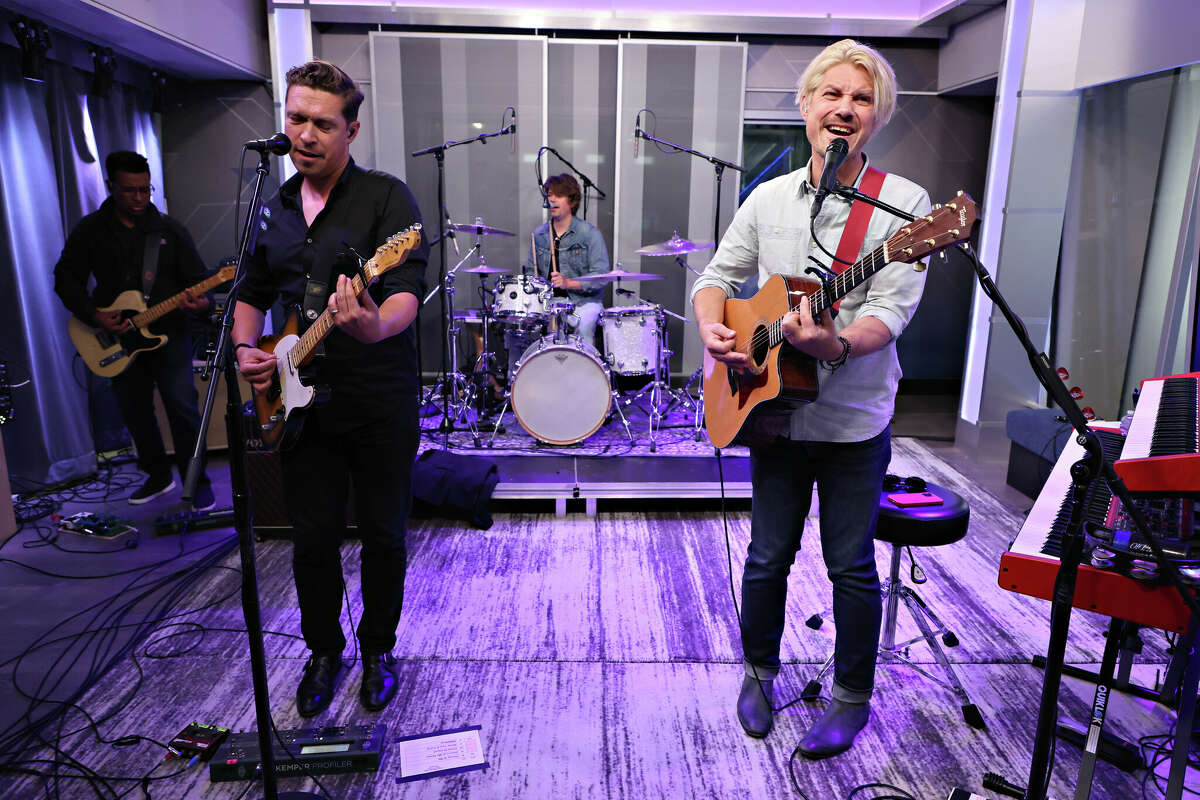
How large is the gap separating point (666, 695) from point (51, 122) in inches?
181

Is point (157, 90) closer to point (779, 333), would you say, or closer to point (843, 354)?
point (779, 333)

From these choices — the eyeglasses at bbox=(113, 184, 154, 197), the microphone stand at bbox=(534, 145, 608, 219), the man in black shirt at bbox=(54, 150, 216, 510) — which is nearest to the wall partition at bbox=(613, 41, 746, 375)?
the microphone stand at bbox=(534, 145, 608, 219)

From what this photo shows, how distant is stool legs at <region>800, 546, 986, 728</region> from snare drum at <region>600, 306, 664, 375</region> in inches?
100

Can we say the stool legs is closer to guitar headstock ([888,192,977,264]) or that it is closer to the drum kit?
guitar headstock ([888,192,977,264])

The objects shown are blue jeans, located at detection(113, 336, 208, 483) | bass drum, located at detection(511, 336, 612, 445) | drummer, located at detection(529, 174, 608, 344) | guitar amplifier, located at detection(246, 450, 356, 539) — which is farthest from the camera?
drummer, located at detection(529, 174, 608, 344)

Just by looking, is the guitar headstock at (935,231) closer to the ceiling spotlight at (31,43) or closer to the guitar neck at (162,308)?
the guitar neck at (162,308)

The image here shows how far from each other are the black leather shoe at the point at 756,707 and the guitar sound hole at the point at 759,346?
1.01 metres

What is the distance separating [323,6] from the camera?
18.0 ft

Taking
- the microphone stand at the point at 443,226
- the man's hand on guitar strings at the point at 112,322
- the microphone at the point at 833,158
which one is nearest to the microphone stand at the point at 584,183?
the microphone stand at the point at 443,226

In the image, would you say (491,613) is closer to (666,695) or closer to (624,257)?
(666,695)

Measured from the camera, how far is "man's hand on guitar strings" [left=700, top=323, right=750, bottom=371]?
1.92 metres

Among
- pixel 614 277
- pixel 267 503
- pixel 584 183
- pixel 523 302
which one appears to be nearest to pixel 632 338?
pixel 614 277

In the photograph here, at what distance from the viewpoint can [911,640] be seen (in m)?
2.59

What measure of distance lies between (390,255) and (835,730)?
1.80m
